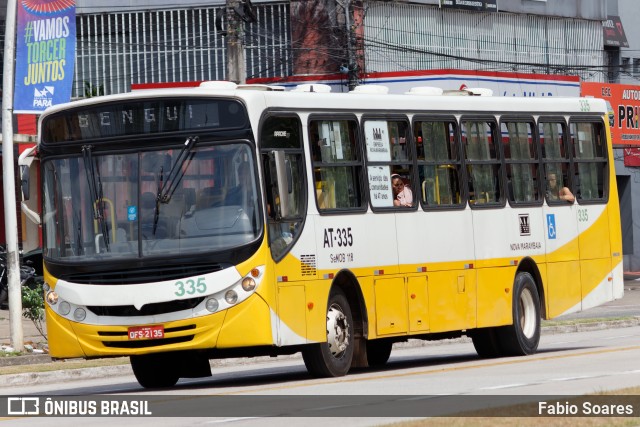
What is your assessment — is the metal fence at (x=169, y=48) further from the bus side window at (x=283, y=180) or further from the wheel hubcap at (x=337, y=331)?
the bus side window at (x=283, y=180)

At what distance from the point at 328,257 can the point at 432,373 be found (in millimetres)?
1765

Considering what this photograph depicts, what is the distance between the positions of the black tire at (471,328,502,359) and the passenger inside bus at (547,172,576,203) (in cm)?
205

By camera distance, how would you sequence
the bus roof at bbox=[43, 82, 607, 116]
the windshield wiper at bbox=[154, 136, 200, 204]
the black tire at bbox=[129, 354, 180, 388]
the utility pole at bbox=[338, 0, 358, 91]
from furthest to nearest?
the utility pole at bbox=[338, 0, 358, 91]
the black tire at bbox=[129, 354, 180, 388]
the bus roof at bbox=[43, 82, 607, 116]
the windshield wiper at bbox=[154, 136, 200, 204]

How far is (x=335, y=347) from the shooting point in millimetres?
17172

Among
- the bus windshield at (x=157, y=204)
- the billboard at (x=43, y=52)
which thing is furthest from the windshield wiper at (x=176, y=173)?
the billboard at (x=43, y=52)

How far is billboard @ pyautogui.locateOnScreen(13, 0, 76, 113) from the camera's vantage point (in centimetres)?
2297

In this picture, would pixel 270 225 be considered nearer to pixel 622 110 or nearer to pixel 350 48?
pixel 350 48

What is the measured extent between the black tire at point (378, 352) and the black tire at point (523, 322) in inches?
63.2

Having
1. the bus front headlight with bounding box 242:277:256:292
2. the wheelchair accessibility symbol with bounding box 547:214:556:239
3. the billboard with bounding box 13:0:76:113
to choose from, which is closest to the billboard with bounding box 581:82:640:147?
the wheelchair accessibility symbol with bounding box 547:214:556:239

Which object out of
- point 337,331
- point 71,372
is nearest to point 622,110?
point 71,372

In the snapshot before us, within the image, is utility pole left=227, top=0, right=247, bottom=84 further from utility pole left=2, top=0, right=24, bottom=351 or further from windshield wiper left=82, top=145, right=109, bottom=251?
windshield wiper left=82, top=145, right=109, bottom=251

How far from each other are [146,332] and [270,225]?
5.50 ft

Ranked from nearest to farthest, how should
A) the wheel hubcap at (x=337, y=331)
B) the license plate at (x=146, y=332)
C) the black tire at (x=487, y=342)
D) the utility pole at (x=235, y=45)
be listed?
the license plate at (x=146, y=332), the wheel hubcap at (x=337, y=331), the black tire at (x=487, y=342), the utility pole at (x=235, y=45)

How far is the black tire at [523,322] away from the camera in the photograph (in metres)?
20.5
